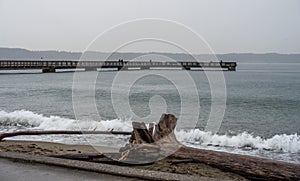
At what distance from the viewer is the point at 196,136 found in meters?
13.5

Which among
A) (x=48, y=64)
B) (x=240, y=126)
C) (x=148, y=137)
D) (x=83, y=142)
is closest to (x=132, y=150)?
(x=148, y=137)

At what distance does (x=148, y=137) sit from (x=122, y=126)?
10.3 metres

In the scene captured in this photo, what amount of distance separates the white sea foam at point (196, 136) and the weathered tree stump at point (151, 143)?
17.0 ft

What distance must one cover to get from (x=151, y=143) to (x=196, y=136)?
7.58 metres

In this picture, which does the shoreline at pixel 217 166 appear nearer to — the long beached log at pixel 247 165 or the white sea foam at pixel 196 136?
the long beached log at pixel 247 165

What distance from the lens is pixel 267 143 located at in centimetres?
1255

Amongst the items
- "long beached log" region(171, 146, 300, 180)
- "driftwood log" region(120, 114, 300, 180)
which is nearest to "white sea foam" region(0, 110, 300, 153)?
"driftwood log" region(120, 114, 300, 180)

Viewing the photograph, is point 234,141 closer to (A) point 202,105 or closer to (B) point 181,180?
(B) point 181,180

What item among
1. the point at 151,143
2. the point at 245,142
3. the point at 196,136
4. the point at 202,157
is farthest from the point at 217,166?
the point at 196,136

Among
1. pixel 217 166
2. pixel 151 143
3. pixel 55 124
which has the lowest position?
pixel 55 124

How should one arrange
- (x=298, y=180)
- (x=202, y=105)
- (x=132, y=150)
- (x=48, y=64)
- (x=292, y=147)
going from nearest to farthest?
1. (x=298, y=180)
2. (x=132, y=150)
3. (x=292, y=147)
4. (x=202, y=105)
5. (x=48, y=64)

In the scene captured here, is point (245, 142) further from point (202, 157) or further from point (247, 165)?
point (247, 165)

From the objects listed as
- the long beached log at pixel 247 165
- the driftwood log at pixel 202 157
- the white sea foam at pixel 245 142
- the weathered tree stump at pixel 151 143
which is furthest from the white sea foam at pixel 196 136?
the long beached log at pixel 247 165

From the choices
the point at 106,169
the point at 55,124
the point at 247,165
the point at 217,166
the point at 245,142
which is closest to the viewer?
the point at 106,169
